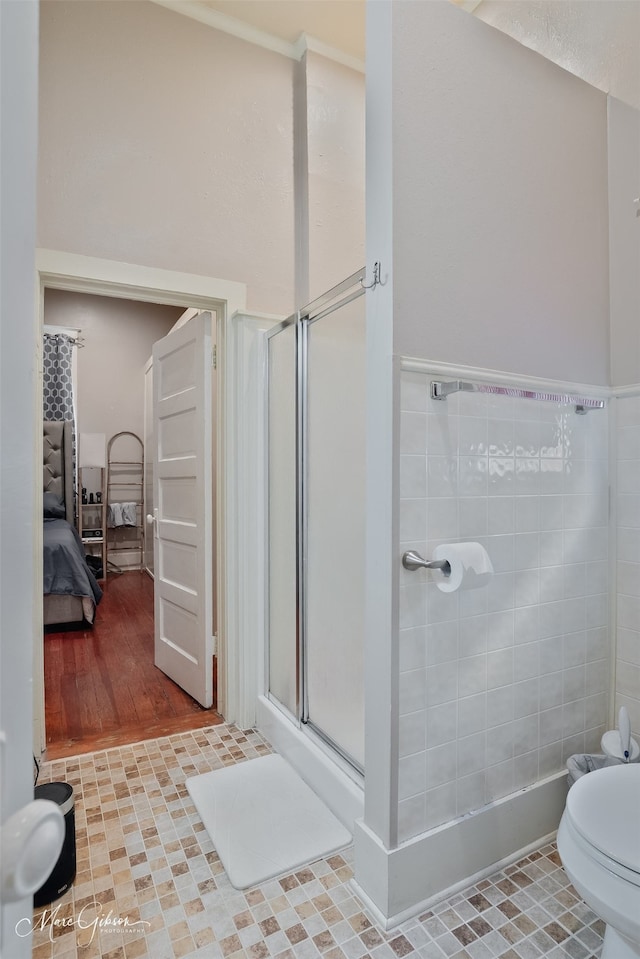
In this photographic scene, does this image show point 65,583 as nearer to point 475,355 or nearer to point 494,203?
point 475,355

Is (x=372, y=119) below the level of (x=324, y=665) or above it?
above

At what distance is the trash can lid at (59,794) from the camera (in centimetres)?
144

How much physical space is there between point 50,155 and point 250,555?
180 cm

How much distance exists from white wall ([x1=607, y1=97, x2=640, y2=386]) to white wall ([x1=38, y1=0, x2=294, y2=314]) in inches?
54.1

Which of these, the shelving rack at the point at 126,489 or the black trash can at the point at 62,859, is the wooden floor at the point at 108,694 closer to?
the black trash can at the point at 62,859

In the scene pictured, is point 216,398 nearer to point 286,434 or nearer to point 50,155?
point 286,434

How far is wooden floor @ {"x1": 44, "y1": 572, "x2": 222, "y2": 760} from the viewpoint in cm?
231

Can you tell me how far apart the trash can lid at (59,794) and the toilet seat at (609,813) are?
4.25 ft

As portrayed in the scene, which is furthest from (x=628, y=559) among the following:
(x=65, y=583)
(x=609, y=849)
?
(x=65, y=583)

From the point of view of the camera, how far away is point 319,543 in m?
1.99

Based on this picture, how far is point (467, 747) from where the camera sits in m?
1.47

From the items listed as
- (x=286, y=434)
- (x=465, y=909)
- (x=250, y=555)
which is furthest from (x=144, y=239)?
(x=465, y=909)

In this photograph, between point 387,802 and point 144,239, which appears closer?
point 387,802

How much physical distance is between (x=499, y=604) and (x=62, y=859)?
55.5 inches
